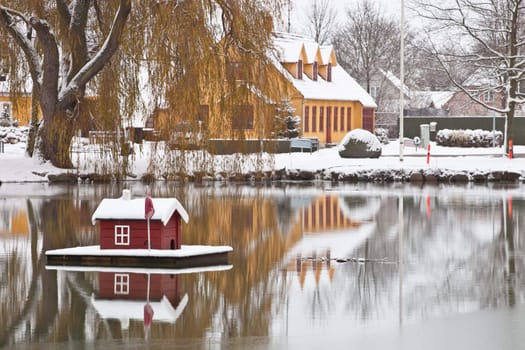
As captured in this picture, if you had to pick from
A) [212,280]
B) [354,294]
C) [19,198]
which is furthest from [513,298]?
[19,198]

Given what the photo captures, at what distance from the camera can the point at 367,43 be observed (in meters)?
97.3

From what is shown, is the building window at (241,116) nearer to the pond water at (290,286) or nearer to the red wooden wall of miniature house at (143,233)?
the pond water at (290,286)

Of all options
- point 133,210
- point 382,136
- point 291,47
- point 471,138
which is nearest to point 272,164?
point 133,210

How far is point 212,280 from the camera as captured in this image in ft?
54.3

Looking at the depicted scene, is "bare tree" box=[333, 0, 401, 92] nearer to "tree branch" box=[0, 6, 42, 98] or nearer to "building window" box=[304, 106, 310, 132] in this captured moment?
"building window" box=[304, 106, 310, 132]

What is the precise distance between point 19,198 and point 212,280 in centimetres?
1825

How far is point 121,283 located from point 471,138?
53623 millimetres

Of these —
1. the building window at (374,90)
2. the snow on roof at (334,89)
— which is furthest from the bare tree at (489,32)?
the building window at (374,90)

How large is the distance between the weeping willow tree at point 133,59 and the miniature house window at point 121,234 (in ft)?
62.6

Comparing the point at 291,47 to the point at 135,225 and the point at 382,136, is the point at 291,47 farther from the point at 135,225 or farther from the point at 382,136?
the point at 135,225

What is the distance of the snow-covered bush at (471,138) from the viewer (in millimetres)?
67294

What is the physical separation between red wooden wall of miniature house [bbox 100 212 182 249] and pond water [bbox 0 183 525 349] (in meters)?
1.01

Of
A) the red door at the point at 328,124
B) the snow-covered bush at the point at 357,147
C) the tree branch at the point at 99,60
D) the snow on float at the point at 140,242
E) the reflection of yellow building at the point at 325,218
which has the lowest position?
the reflection of yellow building at the point at 325,218

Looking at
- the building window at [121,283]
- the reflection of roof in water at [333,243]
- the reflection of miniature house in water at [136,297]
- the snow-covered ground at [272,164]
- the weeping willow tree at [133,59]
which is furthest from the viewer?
the snow-covered ground at [272,164]
